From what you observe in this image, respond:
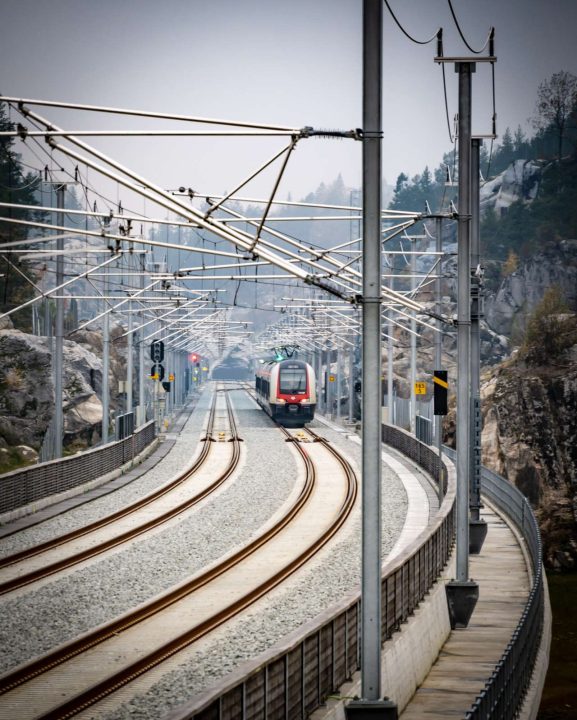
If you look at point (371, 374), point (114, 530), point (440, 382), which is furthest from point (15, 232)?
point (371, 374)

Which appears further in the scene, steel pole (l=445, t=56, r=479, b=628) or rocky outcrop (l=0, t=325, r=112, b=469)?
rocky outcrop (l=0, t=325, r=112, b=469)

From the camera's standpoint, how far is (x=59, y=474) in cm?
2977

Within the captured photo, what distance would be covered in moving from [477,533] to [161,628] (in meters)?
9.61

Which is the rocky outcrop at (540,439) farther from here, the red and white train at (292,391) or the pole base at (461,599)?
the pole base at (461,599)

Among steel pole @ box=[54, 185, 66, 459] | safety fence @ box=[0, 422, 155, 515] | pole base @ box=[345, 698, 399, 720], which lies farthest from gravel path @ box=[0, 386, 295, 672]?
pole base @ box=[345, 698, 399, 720]

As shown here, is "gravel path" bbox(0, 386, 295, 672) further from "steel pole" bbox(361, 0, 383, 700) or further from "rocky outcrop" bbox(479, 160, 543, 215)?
"rocky outcrop" bbox(479, 160, 543, 215)

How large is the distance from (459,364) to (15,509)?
13468 mm

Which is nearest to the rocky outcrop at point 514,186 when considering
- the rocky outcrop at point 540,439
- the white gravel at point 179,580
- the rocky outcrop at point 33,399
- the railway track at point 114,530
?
the rocky outcrop at point 540,439

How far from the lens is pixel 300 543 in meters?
24.3

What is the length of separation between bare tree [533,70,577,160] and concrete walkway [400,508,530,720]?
369ft

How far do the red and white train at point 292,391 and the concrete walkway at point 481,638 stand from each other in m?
34.5

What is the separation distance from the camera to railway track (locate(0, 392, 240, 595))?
67.7 ft

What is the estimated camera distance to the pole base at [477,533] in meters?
23.8

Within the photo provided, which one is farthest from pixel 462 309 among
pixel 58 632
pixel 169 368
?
pixel 169 368
